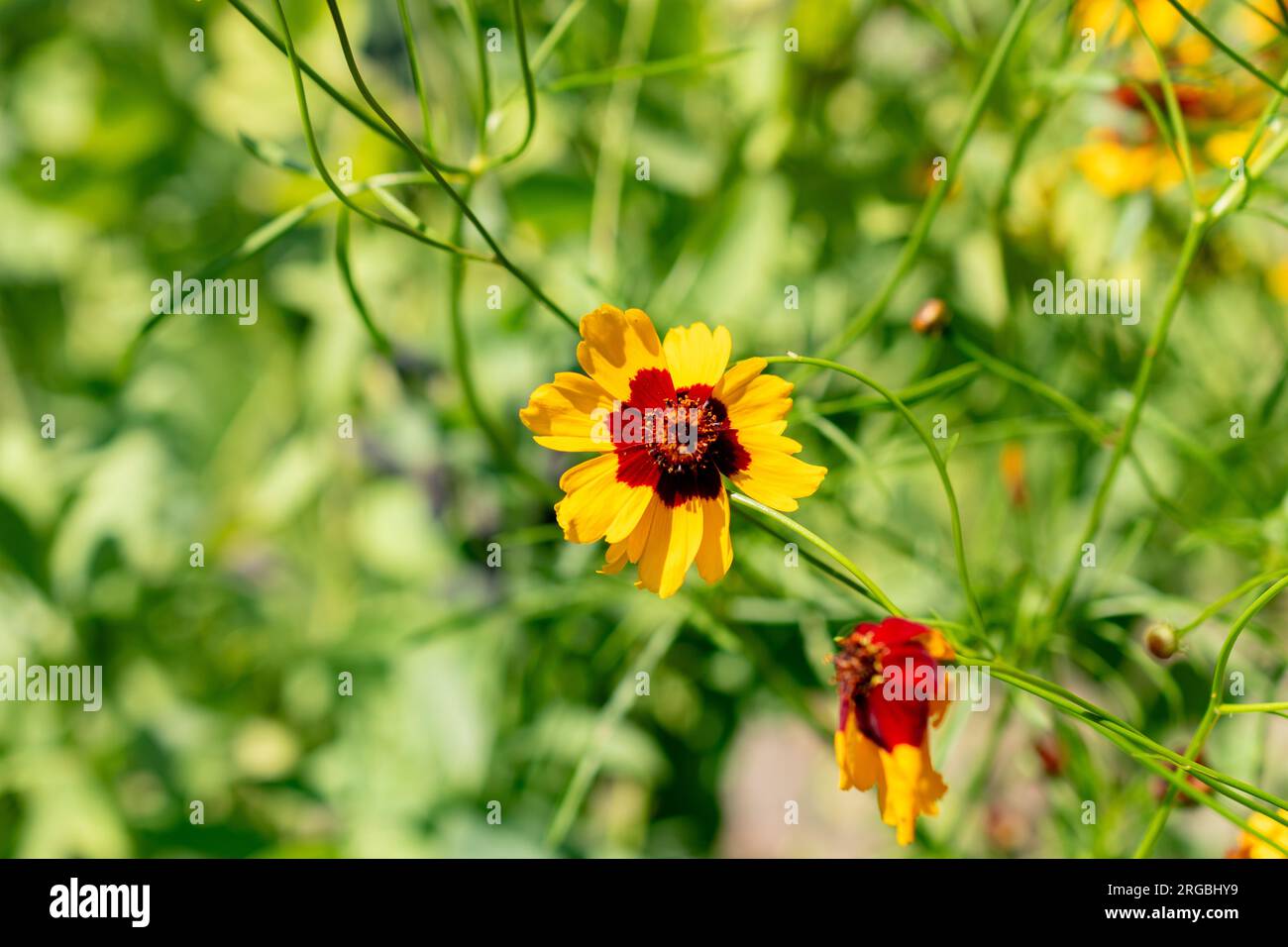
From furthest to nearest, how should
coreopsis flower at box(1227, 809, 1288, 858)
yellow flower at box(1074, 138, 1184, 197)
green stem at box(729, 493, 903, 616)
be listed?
yellow flower at box(1074, 138, 1184, 197) < coreopsis flower at box(1227, 809, 1288, 858) < green stem at box(729, 493, 903, 616)

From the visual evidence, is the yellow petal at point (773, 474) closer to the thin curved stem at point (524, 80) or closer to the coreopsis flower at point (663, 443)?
the coreopsis flower at point (663, 443)

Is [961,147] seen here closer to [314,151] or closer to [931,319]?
[931,319]

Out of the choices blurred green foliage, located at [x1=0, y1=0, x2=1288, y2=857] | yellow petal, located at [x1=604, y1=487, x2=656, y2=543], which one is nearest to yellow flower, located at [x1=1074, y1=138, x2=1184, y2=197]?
blurred green foliage, located at [x1=0, y1=0, x2=1288, y2=857]

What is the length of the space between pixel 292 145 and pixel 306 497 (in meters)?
0.30

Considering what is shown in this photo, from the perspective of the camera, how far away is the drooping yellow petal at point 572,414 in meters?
0.42

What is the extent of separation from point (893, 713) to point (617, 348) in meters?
0.19

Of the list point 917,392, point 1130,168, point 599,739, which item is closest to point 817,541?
point 917,392

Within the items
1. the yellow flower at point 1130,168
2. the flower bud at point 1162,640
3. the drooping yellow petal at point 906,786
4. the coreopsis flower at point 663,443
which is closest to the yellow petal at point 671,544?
the coreopsis flower at point 663,443

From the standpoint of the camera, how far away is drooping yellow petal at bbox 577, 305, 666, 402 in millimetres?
414

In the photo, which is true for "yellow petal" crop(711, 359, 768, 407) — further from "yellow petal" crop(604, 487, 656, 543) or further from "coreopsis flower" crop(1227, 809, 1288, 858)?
"coreopsis flower" crop(1227, 809, 1288, 858)

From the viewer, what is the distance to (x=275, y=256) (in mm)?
888

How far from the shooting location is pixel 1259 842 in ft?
1.57

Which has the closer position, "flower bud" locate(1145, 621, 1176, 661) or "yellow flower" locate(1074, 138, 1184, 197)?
"flower bud" locate(1145, 621, 1176, 661)
